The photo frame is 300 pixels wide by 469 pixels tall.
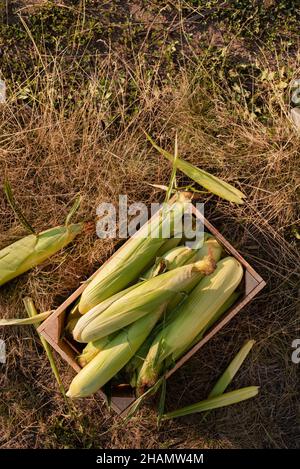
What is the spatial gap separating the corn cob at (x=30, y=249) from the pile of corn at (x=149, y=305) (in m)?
0.31

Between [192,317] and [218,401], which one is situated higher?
[192,317]

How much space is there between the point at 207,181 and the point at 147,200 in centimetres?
35

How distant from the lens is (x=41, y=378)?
2.98m

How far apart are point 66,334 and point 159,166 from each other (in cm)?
100

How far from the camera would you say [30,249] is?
2.71 m

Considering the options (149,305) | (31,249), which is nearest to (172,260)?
(149,305)

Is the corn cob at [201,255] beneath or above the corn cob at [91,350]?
above

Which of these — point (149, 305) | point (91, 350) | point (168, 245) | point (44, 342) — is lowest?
point (44, 342)

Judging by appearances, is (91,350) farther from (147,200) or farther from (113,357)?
(147,200)

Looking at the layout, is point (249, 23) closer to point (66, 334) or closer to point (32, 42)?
point (32, 42)

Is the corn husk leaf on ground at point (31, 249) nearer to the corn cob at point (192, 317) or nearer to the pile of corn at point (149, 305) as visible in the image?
the pile of corn at point (149, 305)

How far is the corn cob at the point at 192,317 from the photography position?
2486 mm
